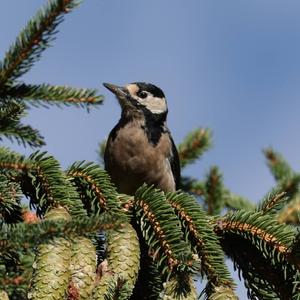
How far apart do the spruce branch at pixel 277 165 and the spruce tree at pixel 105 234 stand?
7.25 ft

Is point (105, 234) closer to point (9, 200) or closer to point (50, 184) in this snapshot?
point (50, 184)

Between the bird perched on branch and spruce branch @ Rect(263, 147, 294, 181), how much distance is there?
749 millimetres

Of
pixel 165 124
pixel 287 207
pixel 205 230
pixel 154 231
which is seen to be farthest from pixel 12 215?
pixel 165 124

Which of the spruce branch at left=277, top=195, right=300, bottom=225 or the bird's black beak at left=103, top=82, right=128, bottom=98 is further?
the bird's black beak at left=103, top=82, right=128, bottom=98

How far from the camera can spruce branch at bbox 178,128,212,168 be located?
16.6 ft

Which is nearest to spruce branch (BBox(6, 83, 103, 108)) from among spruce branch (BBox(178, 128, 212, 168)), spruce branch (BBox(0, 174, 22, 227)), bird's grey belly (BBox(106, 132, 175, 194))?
spruce branch (BBox(0, 174, 22, 227))

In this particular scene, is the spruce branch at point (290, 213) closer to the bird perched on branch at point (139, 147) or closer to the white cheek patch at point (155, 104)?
the bird perched on branch at point (139, 147)

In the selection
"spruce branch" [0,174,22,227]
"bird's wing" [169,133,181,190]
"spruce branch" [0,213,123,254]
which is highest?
"spruce branch" [0,213,123,254]

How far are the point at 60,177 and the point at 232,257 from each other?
0.90 m

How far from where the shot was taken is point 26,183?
111 inches

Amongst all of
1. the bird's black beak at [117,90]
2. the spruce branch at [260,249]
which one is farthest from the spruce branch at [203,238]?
the bird's black beak at [117,90]

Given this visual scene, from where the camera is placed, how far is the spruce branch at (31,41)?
2346 millimetres

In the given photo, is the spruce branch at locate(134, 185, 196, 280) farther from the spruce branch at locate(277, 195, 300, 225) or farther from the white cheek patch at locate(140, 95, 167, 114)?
the white cheek patch at locate(140, 95, 167, 114)

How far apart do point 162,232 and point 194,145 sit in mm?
2541
